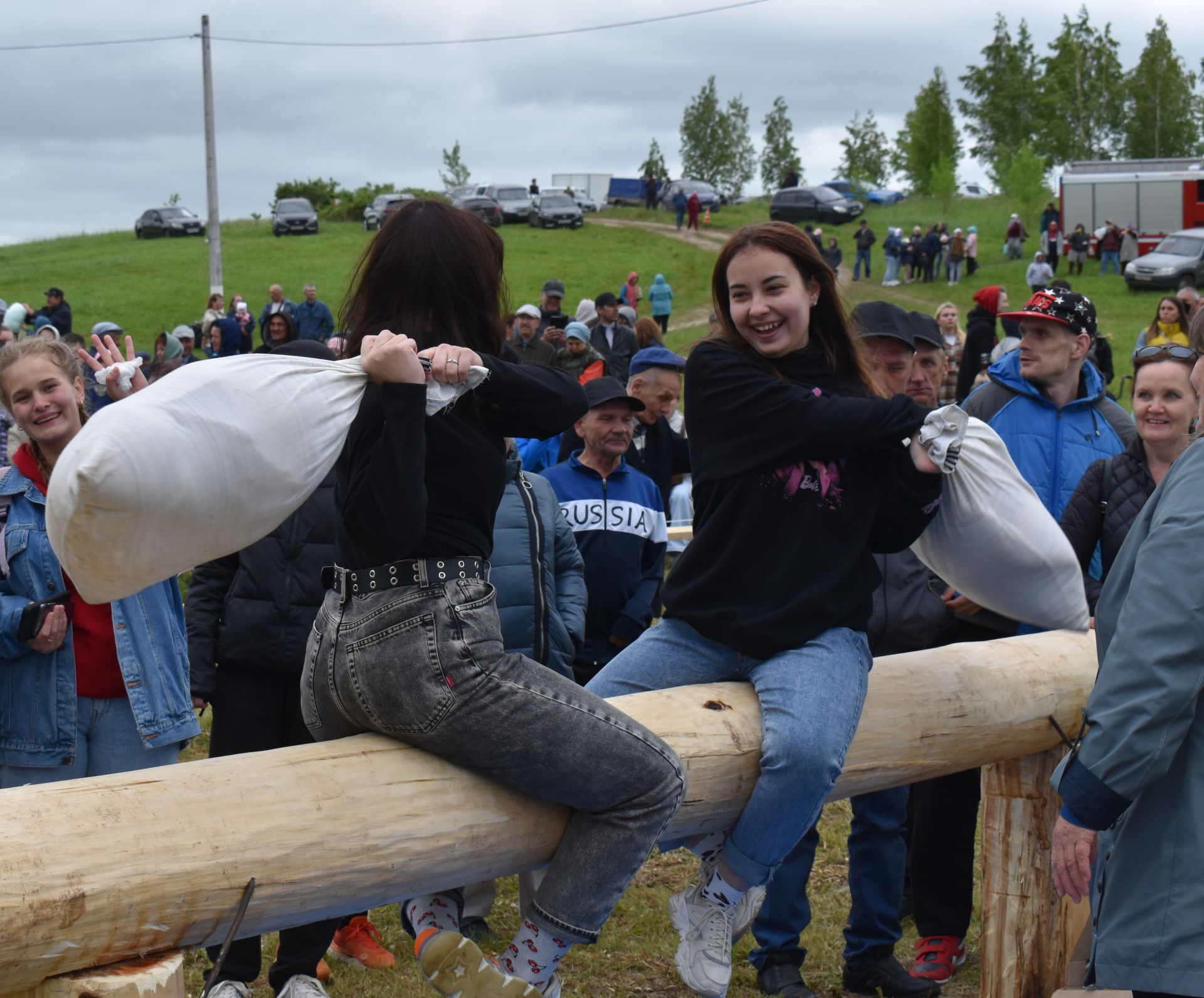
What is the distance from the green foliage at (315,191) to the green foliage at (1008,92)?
30367 mm

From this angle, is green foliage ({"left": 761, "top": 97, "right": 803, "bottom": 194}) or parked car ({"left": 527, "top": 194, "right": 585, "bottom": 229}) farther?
green foliage ({"left": 761, "top": 97, "right": 803, "bottom": 194})

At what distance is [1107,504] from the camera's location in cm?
447

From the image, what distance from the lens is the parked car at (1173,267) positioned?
29047mm

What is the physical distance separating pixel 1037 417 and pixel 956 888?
5.98 feet

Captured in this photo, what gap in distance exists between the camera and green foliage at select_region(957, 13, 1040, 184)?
59.3 metres

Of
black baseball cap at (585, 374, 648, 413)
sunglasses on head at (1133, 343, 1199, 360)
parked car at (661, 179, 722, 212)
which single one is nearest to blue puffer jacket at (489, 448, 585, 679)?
black baseball cap at (585, 374, 648, 413)

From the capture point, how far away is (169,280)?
3412cm

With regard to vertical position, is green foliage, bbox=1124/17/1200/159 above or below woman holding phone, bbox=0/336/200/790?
above

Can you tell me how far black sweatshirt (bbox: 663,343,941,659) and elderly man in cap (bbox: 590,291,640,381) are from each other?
11.4 metres

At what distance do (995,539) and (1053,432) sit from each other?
65.1 inches

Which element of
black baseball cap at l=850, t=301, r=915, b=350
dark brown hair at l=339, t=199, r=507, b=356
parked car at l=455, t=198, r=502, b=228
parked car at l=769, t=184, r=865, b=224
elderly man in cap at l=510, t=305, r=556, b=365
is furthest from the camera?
parked car at l=769, t=184, r=865, b=224

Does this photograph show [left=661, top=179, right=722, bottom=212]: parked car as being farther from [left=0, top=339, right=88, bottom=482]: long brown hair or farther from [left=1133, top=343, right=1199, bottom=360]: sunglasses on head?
[left=0, top=339, right=88, bottom=482]: long brown hair

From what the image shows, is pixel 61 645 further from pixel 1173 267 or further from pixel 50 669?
pixel 1173 267

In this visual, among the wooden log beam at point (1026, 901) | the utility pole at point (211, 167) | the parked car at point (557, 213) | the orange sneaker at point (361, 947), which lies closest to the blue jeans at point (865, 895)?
the wooden log beam at point (1026, 901)
